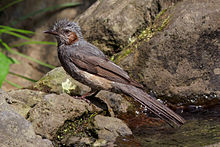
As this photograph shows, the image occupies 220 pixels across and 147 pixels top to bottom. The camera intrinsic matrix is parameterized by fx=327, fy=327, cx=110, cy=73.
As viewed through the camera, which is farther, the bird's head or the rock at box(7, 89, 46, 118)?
the bird's head

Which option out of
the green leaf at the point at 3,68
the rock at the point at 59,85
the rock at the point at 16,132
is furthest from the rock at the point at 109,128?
the green leaf at the point at 3,68

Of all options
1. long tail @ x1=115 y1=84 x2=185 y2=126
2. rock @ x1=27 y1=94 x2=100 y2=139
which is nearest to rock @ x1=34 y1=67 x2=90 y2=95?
long tail @ x1=115 y1=84 x2=185 y2=126

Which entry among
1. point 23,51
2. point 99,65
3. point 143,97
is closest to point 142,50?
point 99,65

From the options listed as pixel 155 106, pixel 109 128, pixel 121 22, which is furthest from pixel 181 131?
pixel 121 22

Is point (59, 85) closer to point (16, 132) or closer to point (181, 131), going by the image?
point (16, 132)

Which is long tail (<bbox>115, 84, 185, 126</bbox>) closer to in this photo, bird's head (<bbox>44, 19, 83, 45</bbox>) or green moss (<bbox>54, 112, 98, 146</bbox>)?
green moss (<bbox>54, 112, 98, 146</bbox>)

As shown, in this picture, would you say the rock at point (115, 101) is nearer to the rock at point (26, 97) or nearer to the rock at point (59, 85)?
the rock at point (59, 85)
